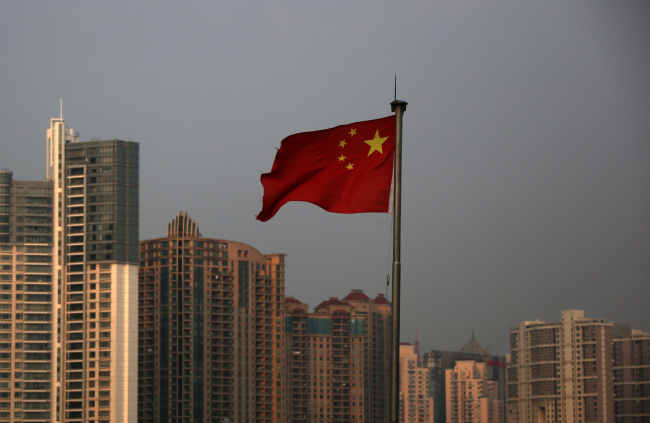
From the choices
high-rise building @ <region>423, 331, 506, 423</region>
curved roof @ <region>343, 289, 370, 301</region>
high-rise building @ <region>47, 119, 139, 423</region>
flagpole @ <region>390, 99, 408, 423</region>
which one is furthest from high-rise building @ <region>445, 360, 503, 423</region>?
flagpole @ <region>390, 99, 408, 423</region>

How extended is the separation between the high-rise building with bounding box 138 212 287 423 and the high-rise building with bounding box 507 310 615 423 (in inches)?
502

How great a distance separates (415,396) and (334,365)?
20.9m

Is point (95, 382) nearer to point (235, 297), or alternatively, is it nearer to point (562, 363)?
point (235, 297)

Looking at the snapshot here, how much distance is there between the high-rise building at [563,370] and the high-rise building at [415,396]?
2005cm

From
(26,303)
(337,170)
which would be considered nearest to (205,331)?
(26,303)

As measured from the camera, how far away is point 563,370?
5938 cm

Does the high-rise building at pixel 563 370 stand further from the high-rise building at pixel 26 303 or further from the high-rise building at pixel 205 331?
the high-rise building at pixel 26 303

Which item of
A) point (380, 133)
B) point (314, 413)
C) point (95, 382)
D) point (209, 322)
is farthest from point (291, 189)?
point (314, 413)

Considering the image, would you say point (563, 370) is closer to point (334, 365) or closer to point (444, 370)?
point (334, 365)

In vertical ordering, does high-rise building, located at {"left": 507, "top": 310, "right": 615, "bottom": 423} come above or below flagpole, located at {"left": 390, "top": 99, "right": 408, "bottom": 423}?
below

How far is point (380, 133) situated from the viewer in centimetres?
648

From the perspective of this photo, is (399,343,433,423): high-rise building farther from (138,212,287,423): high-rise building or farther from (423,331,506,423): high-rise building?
(138,212,287,423): high-rise building

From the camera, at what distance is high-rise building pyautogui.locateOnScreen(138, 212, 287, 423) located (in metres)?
57.2

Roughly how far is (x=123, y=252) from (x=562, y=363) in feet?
75.2
